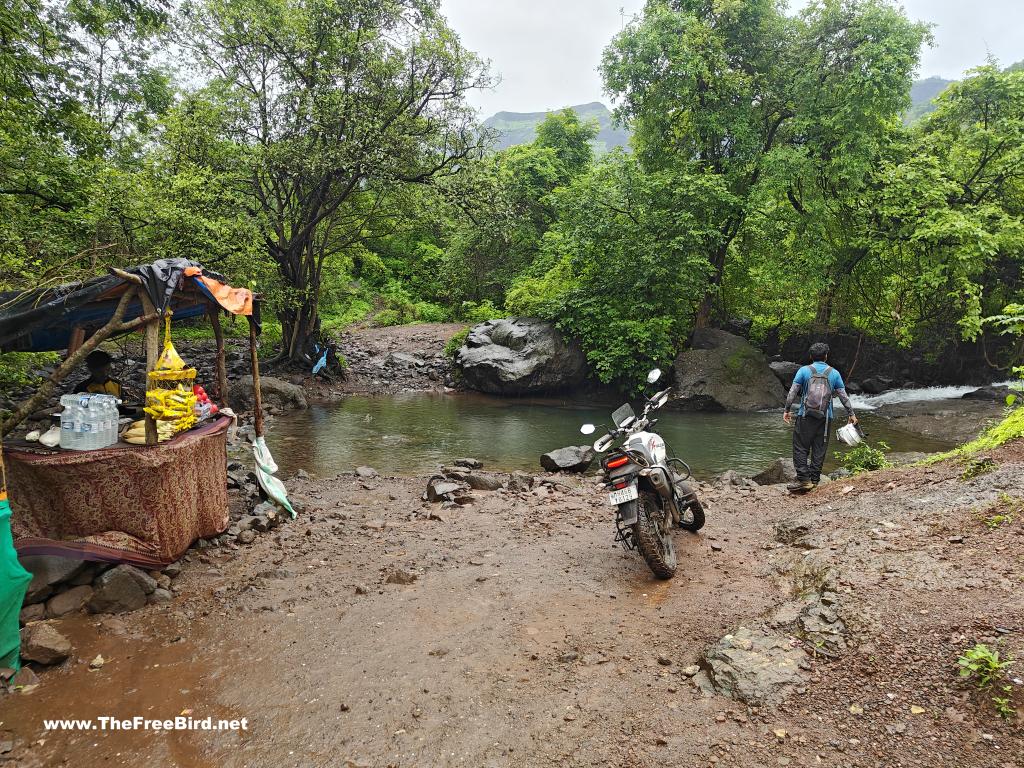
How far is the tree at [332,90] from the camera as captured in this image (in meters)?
15.9

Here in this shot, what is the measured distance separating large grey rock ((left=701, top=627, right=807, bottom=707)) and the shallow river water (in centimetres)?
722

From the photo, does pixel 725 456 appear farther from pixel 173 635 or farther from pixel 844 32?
pixel 844 32

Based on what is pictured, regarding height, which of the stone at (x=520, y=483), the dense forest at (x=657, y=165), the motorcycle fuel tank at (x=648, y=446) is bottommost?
the stone at (x=520, y=483)

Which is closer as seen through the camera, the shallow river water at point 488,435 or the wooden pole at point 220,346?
the wooden pole at point 220,346

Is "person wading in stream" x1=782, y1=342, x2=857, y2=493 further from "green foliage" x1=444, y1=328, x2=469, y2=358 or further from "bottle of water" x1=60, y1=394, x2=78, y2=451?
"green foliage" x1=444, y1=328, x2=469, y2=358

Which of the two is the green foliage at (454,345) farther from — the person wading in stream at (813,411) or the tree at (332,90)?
the person wading in stream at (813,411)

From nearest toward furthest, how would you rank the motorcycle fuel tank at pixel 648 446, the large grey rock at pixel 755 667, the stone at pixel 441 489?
the large grey rock at pixel 755 667, the motorcycle fuel tank at pixel 648 446, the stone at pixel 441 489

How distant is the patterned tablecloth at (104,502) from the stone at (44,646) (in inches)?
30.6

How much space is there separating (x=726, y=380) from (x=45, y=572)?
17.1 m

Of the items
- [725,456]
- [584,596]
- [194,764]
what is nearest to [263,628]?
[194,764]

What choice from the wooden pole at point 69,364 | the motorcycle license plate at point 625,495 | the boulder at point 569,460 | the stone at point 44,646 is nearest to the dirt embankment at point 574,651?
Result: the stone at point 44,646

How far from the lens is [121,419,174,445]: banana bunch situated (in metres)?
5.14

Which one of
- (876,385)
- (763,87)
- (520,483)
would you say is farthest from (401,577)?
(876,385)

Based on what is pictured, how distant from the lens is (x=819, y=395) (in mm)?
7648
